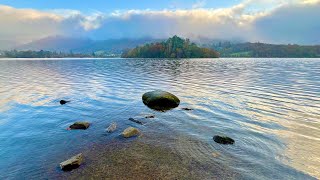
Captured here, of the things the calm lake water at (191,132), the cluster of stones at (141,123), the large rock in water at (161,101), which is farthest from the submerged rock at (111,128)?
the large rock in water at (161,101)

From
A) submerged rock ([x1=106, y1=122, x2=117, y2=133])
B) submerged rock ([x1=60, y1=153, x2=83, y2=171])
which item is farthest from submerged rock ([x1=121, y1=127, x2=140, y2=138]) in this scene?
submerged rock ([x1=60, y1=153, x2=83, y2=171])

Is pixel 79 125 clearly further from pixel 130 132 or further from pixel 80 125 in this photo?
pixel 130 132

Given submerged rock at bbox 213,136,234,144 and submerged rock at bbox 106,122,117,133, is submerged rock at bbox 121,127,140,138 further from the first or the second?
submerged rock at bbox 213,136,234,144

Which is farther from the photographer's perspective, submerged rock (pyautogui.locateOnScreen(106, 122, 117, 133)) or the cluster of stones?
submerged rock (pyautogui.locateOnScreen(106, 122, 117, 133))

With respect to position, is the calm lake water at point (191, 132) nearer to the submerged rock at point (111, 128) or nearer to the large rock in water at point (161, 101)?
the submerged rock at point (111, 128)

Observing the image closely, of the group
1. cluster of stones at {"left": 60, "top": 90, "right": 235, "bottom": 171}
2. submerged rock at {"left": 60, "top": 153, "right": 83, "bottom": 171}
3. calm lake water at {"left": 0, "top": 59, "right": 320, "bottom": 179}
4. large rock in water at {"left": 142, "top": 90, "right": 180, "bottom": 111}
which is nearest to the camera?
submerged rock at {"left": 60, "top": 153, "right": 83, "bottom": 171}

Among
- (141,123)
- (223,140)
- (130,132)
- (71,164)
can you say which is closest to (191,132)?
(223,140)

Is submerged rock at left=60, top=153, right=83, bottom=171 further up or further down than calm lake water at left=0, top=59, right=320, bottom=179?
further up

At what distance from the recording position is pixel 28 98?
41.2 m

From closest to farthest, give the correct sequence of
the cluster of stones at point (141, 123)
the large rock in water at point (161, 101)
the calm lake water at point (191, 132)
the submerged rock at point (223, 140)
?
the cluster of stones at point (141, 123), the calm lake water at point (191, 132), the submerged rock at point (223, 140), the large rock in water at point (161, 101)

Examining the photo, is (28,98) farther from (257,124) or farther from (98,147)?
(257,124)

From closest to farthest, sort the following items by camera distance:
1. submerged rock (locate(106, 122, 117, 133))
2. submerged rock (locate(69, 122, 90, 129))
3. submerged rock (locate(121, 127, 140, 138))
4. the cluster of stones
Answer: the cluster of stones
submerged rock (locate(121, 127, 140, 138))
submerged rock (locate(106, 122, 117, 133))
submerged rock (locate(69, 122, 90, 129))

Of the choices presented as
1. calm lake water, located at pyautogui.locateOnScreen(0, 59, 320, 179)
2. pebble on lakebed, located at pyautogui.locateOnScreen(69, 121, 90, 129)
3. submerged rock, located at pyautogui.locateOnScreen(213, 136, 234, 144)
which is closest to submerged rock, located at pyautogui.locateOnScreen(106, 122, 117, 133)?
calm lake water, located at pyautogui.locateOnScreen(0, 59, 320, 179)

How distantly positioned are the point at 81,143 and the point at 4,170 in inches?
223
